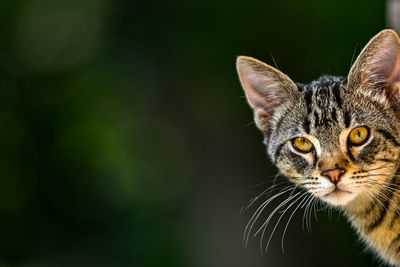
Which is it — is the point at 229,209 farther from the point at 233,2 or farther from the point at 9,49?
the point at 9,49

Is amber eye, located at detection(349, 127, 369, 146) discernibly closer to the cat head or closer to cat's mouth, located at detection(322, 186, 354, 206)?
Result: the cat head

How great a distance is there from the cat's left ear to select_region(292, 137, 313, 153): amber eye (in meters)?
0.40

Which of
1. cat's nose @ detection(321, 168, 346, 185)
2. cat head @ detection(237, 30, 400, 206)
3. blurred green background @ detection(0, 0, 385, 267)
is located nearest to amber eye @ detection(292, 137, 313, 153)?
cat head @ detection(237, 30, 400, 206)

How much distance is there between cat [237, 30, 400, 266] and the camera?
3166 mm

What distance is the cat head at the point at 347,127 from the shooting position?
124 inches

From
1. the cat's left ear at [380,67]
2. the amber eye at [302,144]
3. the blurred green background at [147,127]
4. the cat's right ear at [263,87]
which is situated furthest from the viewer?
the blurred green background at [147,127]

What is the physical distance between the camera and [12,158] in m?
8.37

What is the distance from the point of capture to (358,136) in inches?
126

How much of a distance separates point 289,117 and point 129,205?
4.85 metres

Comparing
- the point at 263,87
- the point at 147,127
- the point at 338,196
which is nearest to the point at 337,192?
the point at 338,196

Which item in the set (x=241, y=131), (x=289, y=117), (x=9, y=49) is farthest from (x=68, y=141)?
(x=289, y=117)

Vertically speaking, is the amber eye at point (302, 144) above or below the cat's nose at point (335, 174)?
above

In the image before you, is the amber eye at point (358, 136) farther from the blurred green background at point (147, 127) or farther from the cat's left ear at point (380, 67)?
the blurred green background at point (147, 127)

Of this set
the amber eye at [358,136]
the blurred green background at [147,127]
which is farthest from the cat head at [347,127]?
the blurred green background at [147,127]
